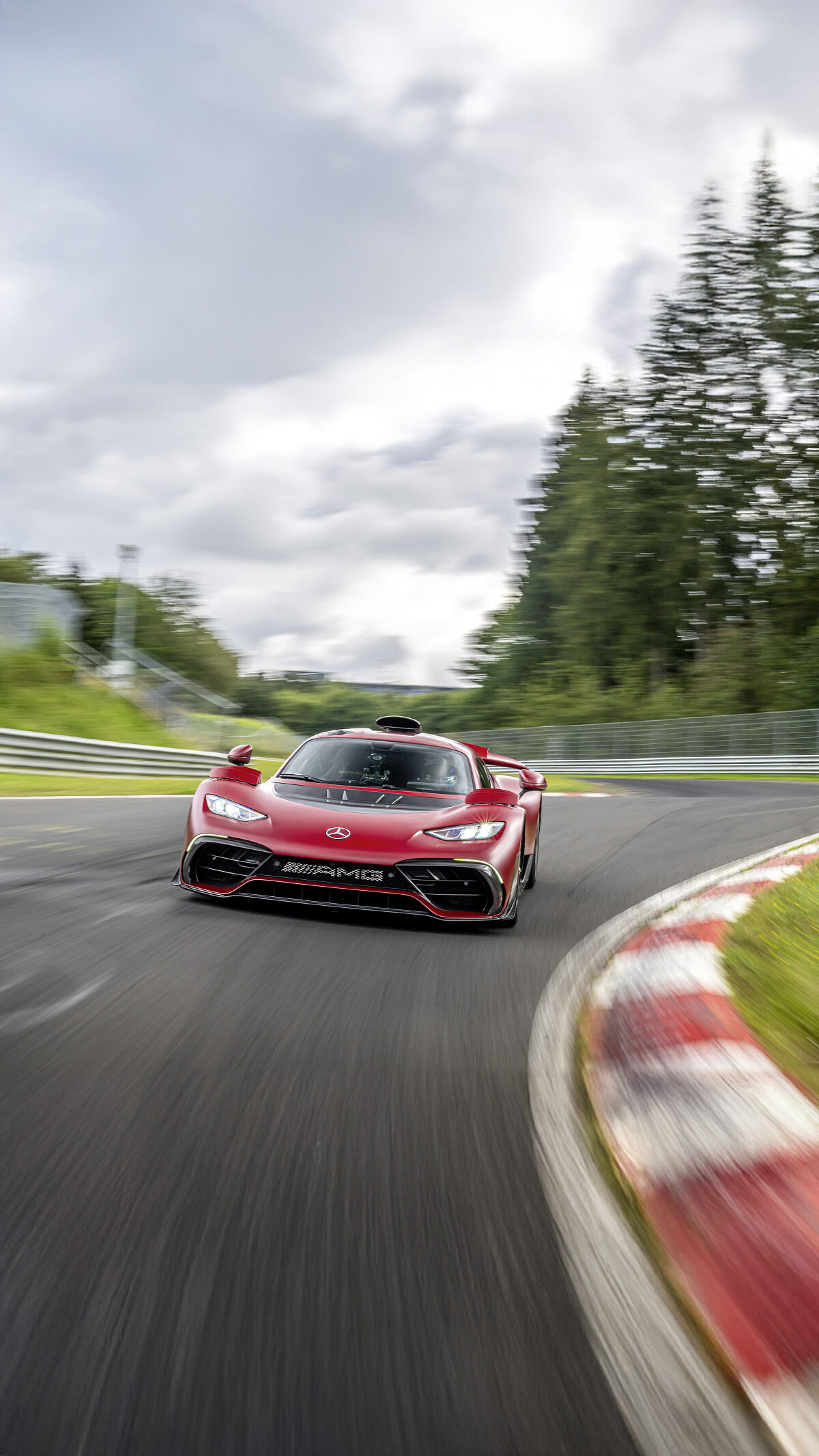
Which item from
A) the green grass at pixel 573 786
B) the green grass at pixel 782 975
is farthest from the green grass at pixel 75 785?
the green grass at pixel 782 975

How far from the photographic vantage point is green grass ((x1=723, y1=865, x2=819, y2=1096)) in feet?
12.1

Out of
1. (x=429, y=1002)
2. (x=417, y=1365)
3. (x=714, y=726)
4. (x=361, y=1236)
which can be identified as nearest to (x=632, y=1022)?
(x=429, y=1002)

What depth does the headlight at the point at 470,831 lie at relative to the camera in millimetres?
6031

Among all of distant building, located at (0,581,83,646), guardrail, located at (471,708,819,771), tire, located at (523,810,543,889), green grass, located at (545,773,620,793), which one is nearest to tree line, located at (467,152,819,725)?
guardrail, located at (471,708,819,771)

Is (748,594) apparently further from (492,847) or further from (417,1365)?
(417,1365)

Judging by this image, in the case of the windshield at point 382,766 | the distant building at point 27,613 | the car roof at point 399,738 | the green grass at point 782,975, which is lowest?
the green grass at point 782,975

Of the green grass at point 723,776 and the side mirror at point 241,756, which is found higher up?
the side mirror at point 241,756

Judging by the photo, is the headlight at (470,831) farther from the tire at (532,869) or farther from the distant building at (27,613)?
the distant building at (27,613)

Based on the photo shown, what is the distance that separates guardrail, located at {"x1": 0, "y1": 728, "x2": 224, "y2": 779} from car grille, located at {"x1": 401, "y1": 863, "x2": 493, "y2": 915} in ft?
46.0

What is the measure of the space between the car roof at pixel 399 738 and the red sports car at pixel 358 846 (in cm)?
57

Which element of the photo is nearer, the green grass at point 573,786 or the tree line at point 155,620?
the green grass at point 573,786

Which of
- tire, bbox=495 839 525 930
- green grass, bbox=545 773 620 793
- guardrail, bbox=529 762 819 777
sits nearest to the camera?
tire, bbox=495 839 525 930

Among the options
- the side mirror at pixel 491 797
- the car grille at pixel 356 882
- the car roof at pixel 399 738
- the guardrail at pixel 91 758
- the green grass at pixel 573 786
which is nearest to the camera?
the car grille at pixel 356 882

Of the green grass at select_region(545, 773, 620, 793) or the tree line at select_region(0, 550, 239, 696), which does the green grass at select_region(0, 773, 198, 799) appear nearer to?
the green grass at select_region(545, 773, 620, 793)
